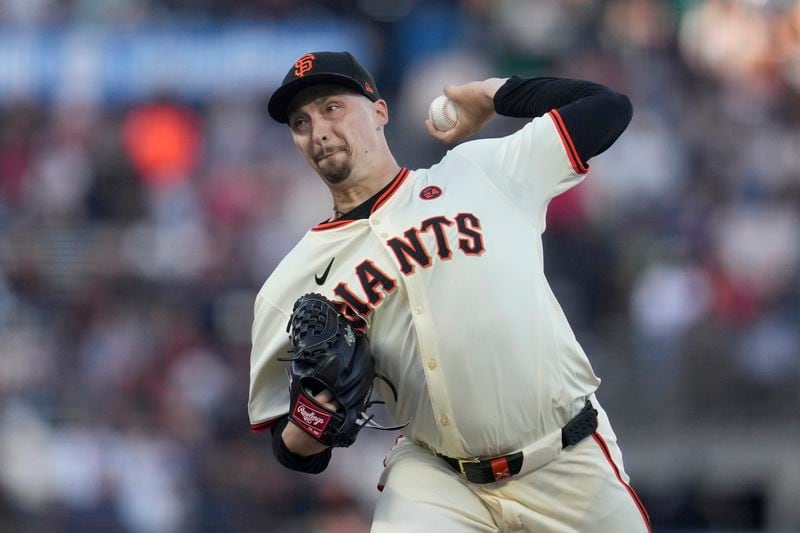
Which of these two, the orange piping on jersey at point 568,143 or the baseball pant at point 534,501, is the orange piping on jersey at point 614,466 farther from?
the orange piping on jersey at point 568,143

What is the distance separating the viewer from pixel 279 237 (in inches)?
435

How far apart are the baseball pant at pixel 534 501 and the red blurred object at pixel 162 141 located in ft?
27.1

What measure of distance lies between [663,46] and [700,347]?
380 cm

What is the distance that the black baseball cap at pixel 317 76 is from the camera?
424cm

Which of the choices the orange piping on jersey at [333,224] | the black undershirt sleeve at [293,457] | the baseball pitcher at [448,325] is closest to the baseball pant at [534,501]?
the baseball pitcher at [448,325]

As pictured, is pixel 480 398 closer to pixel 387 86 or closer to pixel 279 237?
pixel 279 237

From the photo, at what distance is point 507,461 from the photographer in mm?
4031

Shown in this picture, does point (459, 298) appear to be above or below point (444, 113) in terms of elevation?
below

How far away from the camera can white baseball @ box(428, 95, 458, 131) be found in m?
4.41

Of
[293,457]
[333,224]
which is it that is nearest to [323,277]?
[333,224]

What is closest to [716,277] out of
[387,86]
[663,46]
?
[663,46]

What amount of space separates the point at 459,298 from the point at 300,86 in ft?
2.82

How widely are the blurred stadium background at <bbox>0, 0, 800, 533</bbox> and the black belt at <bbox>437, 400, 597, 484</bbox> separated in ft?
17.8

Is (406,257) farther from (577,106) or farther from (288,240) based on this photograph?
(288,240)
